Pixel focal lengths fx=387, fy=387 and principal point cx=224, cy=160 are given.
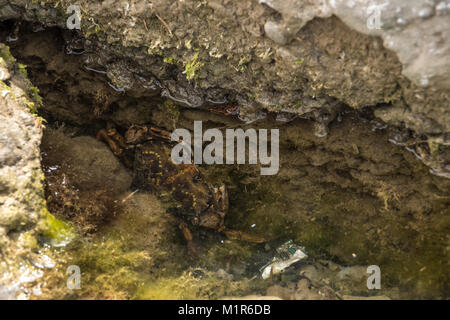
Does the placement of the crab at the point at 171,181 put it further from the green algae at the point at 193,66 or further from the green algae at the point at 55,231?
the green algae at the point at 55,231

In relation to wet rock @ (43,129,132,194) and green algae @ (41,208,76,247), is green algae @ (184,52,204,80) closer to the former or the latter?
wet rock @ (43,129,132,194)

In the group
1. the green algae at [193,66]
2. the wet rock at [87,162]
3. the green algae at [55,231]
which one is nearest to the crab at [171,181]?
the wet rock at [87,162]

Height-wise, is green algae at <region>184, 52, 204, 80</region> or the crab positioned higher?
green algae at <region>184, 52, 204, 80</region>

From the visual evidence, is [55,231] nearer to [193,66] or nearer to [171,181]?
[171,181]

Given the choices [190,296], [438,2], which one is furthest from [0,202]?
[438,2]

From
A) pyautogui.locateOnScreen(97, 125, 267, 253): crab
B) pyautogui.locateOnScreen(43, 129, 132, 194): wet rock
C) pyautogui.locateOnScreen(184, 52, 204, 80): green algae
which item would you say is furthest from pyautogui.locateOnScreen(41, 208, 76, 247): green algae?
pyautogui.locateOnScreen(184, 52, 204, 80): green algae

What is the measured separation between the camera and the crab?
3.95 meters

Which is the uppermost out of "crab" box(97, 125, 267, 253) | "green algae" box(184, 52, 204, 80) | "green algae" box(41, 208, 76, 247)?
"green algae" box(184, 52, 204, 80)

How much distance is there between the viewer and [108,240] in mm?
3398

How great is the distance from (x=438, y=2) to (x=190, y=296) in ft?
9.22

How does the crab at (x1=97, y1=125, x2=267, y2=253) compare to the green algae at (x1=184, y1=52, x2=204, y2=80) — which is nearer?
the green algae at (x1=184, y1=52, x2=204, y2=80)

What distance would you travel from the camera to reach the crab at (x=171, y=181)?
3947 millimetres

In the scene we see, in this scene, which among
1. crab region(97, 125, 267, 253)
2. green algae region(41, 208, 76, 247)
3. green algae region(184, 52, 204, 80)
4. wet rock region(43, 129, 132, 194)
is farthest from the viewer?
crab region(97, 125, 267, 253)
